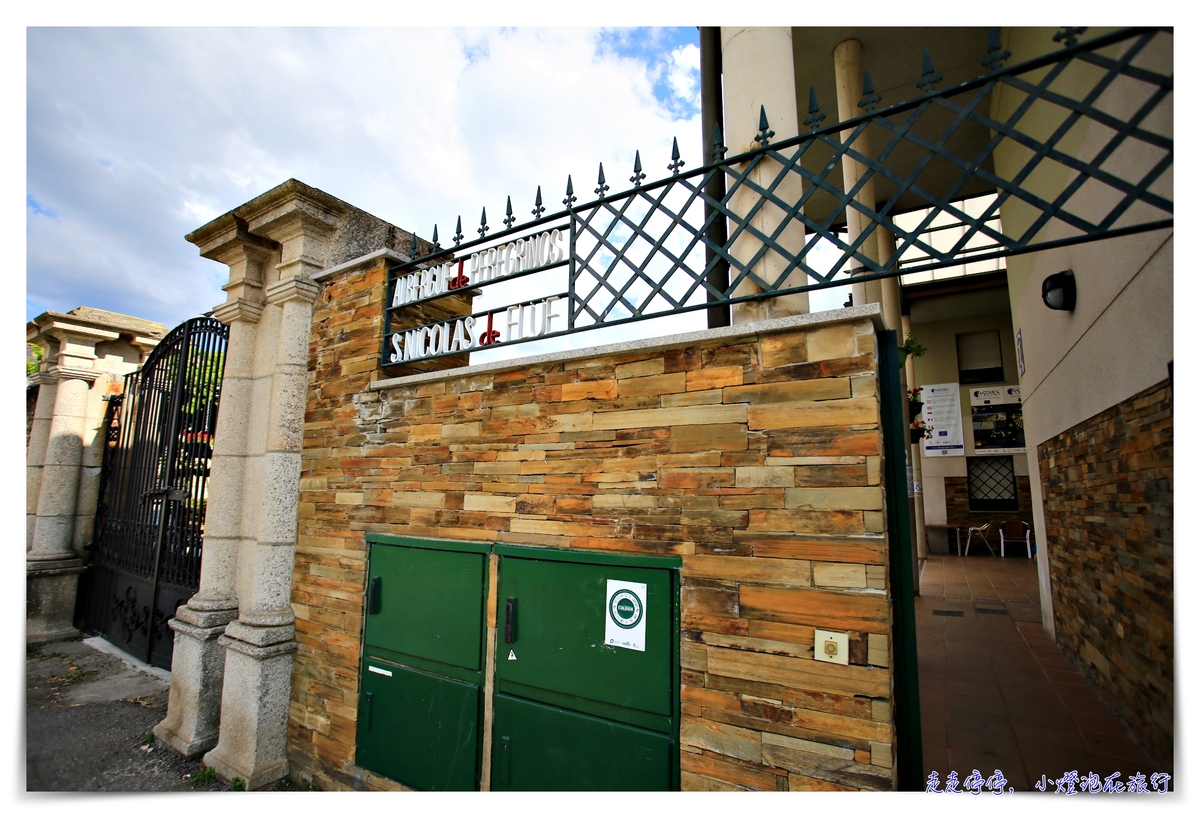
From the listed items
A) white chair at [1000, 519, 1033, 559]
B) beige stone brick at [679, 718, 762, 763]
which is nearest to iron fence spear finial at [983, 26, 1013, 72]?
beige stone brick at [679, 718, 762, 763]

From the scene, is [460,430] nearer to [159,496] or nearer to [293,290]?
[293,290]

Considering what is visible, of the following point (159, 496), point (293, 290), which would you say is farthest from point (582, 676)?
point (159, 496)

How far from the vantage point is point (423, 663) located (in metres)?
3.42

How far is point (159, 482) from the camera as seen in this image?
18.6 ft

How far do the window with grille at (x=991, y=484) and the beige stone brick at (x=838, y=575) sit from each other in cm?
1522

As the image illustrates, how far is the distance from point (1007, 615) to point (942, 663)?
2740mm

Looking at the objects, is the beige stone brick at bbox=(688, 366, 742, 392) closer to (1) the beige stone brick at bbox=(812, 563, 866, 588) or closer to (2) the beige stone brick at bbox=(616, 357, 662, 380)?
(2) the beige stone brick at bbox=(616, 357, 662, 380)

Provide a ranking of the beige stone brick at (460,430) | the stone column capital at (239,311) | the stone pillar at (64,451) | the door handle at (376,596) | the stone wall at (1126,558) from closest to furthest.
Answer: the stone wall at (1126,558), the beige stone brick at (460,430), the door handle at (376,596), the stone column capital at (239,311), the stone pillar at (64,451)

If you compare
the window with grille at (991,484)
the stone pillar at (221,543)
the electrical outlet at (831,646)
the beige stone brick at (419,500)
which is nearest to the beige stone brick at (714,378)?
the electrical outlet at (831,646)

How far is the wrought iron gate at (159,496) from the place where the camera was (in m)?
5.27

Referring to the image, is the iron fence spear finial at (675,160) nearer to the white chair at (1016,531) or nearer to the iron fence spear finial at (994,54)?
the iron fence spear finial at (994,54)

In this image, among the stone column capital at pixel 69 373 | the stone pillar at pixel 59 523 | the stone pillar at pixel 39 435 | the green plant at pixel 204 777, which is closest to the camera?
the green plant at pixel 204 777

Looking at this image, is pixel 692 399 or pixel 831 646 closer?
pixel 831 646

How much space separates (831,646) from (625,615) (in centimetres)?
95
